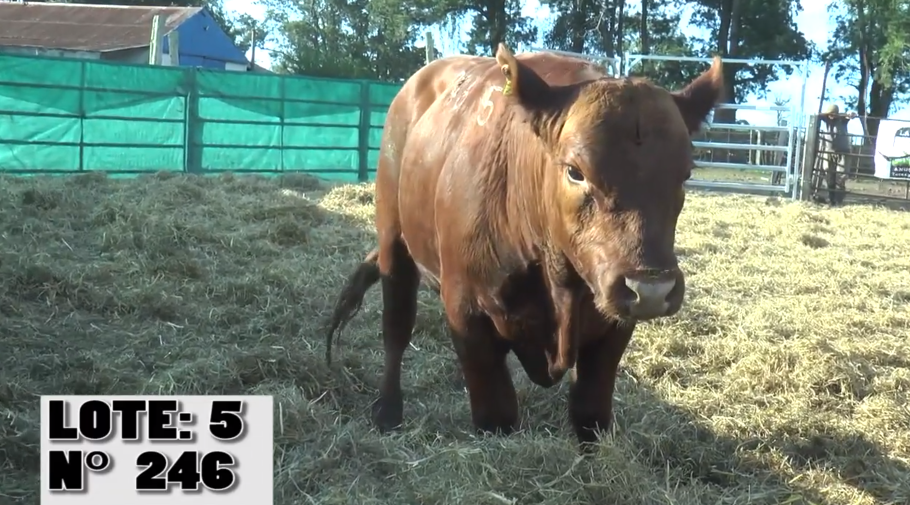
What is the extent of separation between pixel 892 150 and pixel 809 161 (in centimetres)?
202

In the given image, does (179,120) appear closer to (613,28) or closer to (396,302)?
(396,302)

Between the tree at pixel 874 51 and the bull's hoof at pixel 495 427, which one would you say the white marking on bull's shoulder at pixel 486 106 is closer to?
the bull's hoof at pixel 495 427

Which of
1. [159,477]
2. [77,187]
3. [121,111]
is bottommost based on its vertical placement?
[159,477]

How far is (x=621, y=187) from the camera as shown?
232 centimetres

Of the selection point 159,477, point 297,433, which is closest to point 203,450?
point 159,477

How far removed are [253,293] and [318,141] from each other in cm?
902

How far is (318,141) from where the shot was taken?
14039 millimetres

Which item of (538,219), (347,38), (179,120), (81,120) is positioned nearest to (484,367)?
(538,219)

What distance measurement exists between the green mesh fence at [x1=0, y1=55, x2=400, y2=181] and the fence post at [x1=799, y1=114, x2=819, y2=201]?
6.84m

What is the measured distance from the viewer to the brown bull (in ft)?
7.62

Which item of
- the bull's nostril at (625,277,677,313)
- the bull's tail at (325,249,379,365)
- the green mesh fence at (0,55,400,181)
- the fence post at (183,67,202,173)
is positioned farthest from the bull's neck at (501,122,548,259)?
the fence post at (183,67,202,173)

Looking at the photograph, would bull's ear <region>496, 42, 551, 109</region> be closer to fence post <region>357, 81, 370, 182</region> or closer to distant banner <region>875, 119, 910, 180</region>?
fence post <region>357, 81, 370, 182</region>

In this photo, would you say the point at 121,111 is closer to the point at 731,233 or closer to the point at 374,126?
the point at 374,126

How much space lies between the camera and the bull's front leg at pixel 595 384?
3.04m
